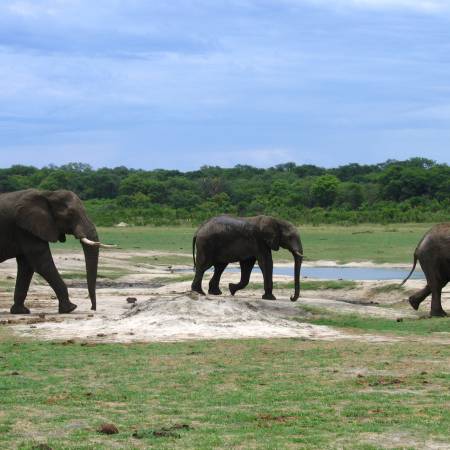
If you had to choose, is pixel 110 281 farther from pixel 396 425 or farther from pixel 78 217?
pixel 396 425

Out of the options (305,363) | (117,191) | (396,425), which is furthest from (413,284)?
(117,191)

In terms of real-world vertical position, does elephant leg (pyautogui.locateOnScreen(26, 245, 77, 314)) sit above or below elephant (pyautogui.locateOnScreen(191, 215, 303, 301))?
below

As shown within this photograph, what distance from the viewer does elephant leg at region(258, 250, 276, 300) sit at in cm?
2286

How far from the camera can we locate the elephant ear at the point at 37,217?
19.8 meters

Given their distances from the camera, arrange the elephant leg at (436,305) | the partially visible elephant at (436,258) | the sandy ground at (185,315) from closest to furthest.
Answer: the sandy ground at (185,315)
the elephant leg at (436,305)
the partially visible elephant at (436,258)

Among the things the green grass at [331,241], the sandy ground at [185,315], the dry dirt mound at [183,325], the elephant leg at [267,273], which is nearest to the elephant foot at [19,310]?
the sandy ground at [185,315]

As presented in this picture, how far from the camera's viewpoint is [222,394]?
10.9 meters

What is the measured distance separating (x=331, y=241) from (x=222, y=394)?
39849 mm

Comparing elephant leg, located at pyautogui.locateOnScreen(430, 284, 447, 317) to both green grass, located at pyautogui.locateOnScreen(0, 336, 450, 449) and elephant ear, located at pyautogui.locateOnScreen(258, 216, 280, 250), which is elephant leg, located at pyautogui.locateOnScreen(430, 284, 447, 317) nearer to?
elephant ear, located at pyautogui.locateOnScreen(258, 216, 280, 250)

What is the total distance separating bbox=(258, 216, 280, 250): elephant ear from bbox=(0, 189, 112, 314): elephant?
4412mm

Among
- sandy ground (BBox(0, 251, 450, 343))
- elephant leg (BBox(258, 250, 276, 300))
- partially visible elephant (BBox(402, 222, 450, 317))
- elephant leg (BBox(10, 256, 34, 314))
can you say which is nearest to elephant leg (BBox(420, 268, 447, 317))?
partially visible elephant (BBox(402, 222, 450, 317))

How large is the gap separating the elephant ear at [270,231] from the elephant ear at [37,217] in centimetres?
494

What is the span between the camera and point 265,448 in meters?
8.42

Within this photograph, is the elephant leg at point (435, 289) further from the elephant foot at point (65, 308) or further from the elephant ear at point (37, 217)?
the elephant ear at point (37, 217)
